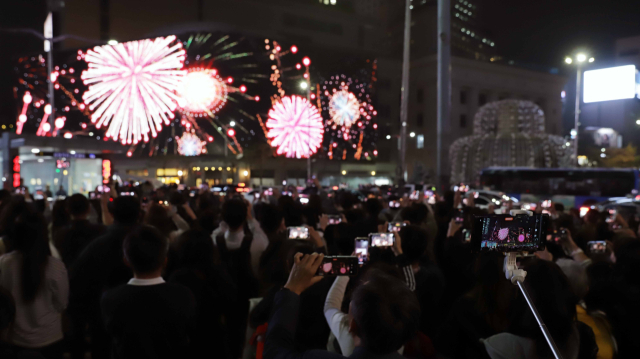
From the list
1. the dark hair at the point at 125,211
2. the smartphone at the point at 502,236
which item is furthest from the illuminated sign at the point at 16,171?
the smartphone at the point at 502,236

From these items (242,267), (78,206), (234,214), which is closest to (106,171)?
(78,206)

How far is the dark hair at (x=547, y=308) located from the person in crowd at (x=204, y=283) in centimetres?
221

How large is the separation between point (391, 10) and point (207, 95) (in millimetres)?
38829

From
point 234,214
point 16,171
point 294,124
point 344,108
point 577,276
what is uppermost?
point 344,108

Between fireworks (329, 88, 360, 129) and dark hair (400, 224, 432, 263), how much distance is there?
1862 inches

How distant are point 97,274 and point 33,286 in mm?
557

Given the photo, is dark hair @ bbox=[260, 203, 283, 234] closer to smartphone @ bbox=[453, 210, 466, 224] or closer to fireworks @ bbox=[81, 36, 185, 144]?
smartphone @ bbox=[453, 210, 466, 224]

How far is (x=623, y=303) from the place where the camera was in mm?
3193

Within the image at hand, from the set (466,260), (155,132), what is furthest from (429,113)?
(466,260)

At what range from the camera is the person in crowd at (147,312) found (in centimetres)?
299

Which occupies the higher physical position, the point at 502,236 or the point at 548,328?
the point at 502,236

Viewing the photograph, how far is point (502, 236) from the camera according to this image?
7.37 ft

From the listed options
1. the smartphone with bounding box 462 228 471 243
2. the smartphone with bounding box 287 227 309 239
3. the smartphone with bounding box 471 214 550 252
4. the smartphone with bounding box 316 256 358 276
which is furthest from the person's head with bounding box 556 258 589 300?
the smartphone with bounding box 316 256 358 276

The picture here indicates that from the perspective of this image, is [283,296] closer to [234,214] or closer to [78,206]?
[234,214]
